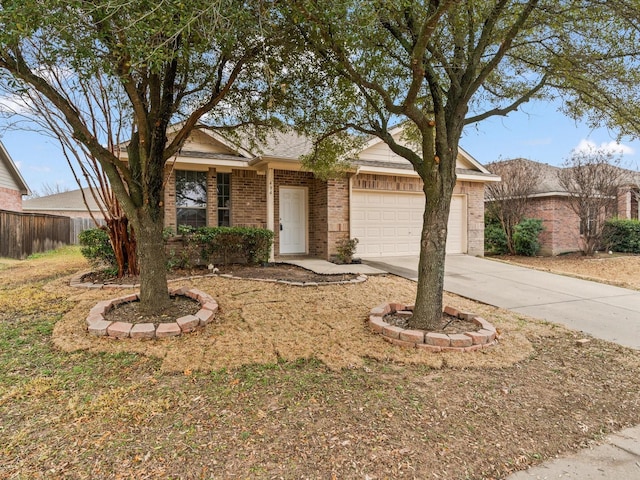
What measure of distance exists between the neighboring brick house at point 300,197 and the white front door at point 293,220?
3 centimetres

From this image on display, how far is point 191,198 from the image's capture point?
10094 millimetres

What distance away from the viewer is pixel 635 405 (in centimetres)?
324

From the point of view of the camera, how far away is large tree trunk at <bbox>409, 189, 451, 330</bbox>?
4613 mm

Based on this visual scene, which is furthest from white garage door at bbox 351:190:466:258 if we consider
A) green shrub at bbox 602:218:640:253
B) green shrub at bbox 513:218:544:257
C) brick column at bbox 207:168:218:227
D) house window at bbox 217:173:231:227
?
green shrub at bbox 602:218:640:253

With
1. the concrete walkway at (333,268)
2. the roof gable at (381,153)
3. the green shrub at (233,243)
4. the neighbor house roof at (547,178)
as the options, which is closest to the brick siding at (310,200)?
the roof gable at (381,153)

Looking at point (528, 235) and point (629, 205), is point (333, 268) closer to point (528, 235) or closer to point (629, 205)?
point (528, 235)

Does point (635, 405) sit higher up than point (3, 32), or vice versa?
point (3, 32)

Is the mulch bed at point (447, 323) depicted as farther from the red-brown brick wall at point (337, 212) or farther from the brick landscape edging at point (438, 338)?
the red-brown brick wall at point (337, 212)

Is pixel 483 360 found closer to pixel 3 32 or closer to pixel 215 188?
pixel 3 32

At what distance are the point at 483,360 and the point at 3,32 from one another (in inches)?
213

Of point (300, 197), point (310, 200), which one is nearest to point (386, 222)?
point (310, 200)

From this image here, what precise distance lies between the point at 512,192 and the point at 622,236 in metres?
5.37

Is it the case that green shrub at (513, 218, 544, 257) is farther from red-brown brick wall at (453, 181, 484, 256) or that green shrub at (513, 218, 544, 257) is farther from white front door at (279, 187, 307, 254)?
white front door at (279, 187, 307, 254)

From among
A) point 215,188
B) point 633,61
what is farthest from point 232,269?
point 633,61
